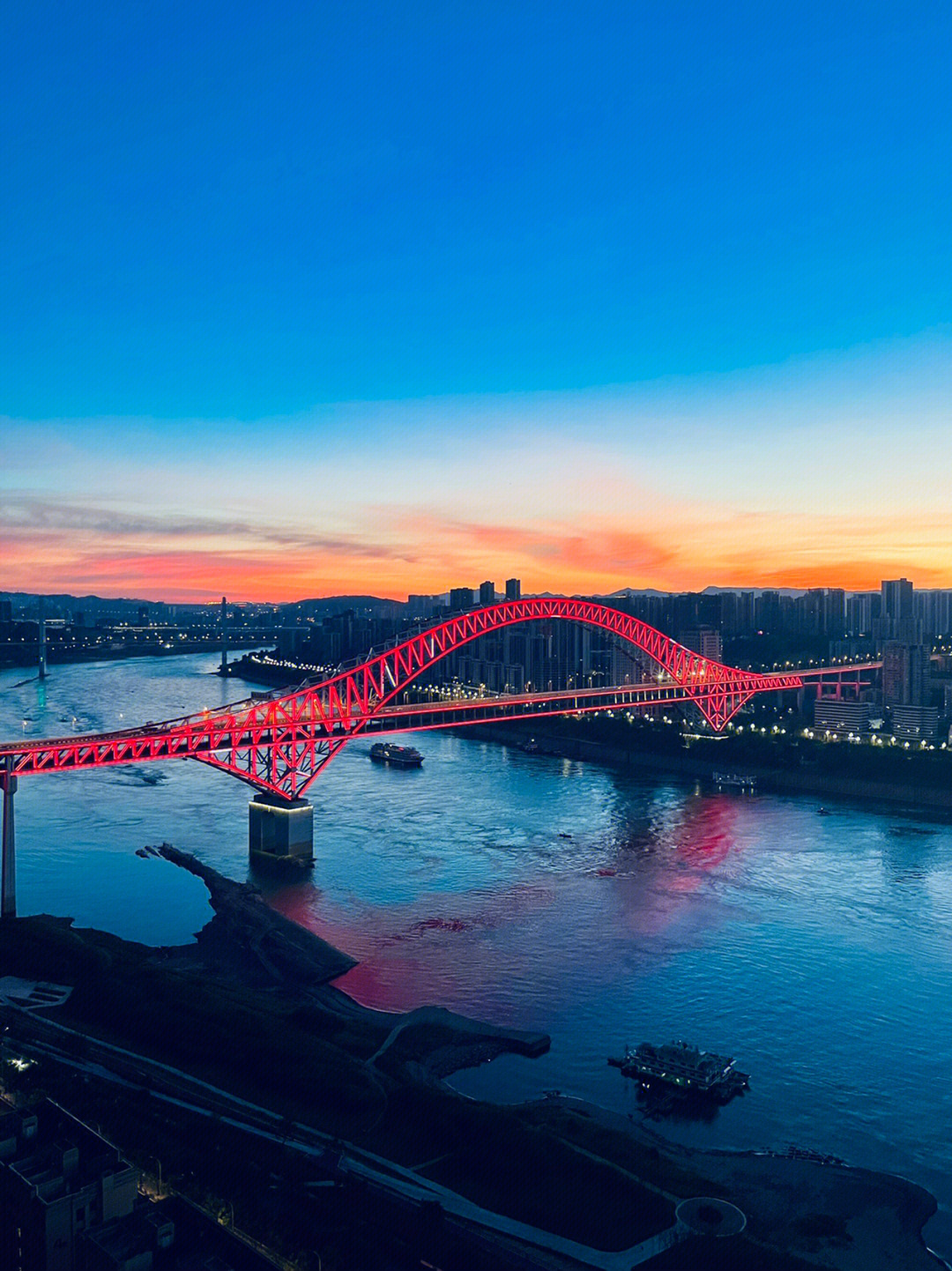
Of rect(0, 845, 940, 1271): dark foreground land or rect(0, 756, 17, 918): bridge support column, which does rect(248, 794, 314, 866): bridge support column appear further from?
rect(0, 845, 940, 1271): dark foreground land

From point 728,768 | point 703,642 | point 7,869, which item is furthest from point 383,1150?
point 703,642

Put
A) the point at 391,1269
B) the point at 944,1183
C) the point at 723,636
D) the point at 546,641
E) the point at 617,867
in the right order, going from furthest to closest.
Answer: the point at 723,636 → the point at 546,641 → the point at 617,867 → the point at 944,1183 → the point at 391,1269

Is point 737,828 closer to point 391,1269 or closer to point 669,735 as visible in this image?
point 669,735

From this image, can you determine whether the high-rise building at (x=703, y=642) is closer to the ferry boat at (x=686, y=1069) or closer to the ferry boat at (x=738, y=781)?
the ferry boat at (x=738, y=781)

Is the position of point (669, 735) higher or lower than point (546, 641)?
lower

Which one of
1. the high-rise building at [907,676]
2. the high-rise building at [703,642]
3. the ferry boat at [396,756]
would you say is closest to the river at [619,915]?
the ferry boat at [396,756]

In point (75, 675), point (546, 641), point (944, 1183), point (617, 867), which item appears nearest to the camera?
point (944, 1183)

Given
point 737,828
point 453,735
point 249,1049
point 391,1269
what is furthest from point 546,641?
point 391,1269

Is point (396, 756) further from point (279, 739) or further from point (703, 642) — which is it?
point (703, 642)
